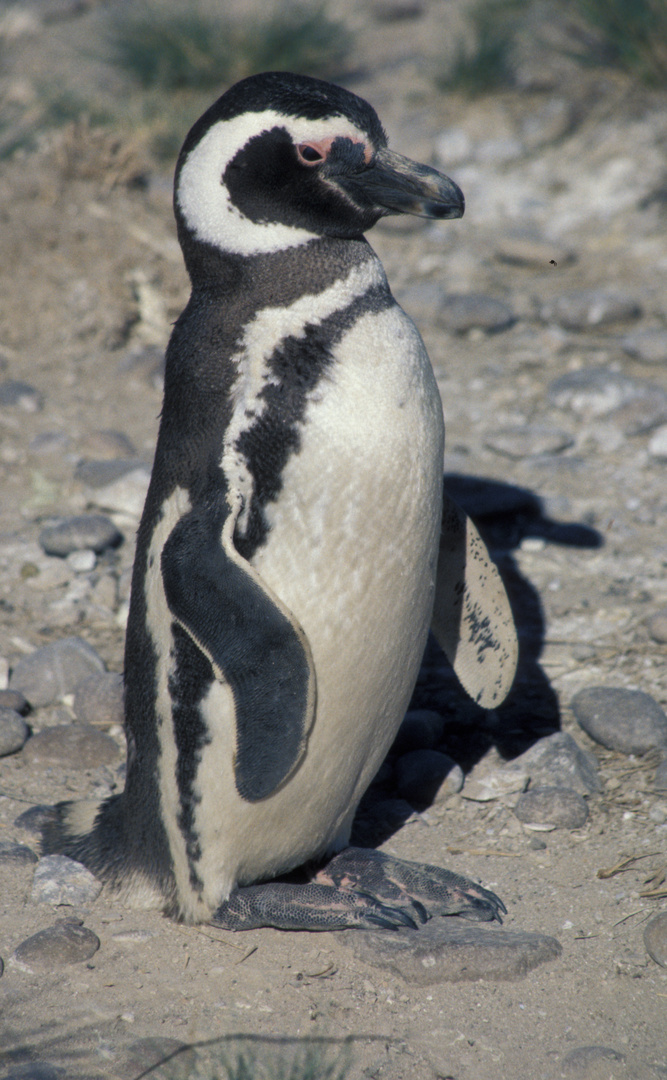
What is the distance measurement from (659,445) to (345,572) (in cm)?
230

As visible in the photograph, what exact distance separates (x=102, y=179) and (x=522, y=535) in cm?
293

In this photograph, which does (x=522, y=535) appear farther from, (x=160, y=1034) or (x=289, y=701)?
(x=160, y=1034)

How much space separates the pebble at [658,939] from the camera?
1966 mm

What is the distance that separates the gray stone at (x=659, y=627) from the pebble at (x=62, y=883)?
1667mm

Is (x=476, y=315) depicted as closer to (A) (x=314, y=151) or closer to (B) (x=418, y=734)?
(B) (x=418, y=734)

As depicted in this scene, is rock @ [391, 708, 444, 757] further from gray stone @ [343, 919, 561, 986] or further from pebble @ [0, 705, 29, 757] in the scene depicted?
pebble @ [0, 705, 29, 757]

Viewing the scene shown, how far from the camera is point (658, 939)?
77.9 inches

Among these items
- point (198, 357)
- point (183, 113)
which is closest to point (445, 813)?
point (198, 357)

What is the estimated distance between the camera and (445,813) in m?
2.54

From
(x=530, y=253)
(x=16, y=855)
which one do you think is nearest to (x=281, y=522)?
(x=16, y=855)

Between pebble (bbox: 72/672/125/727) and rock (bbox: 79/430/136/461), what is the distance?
136cm

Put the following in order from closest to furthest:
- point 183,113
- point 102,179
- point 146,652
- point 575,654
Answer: point 146,652 → point 575,654 → point 102,179 → point 183,113

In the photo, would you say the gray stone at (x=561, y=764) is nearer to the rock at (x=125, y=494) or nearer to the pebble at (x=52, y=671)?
the pebble at (x=52, y=671)

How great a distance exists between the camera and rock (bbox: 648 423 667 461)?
3875 mm
